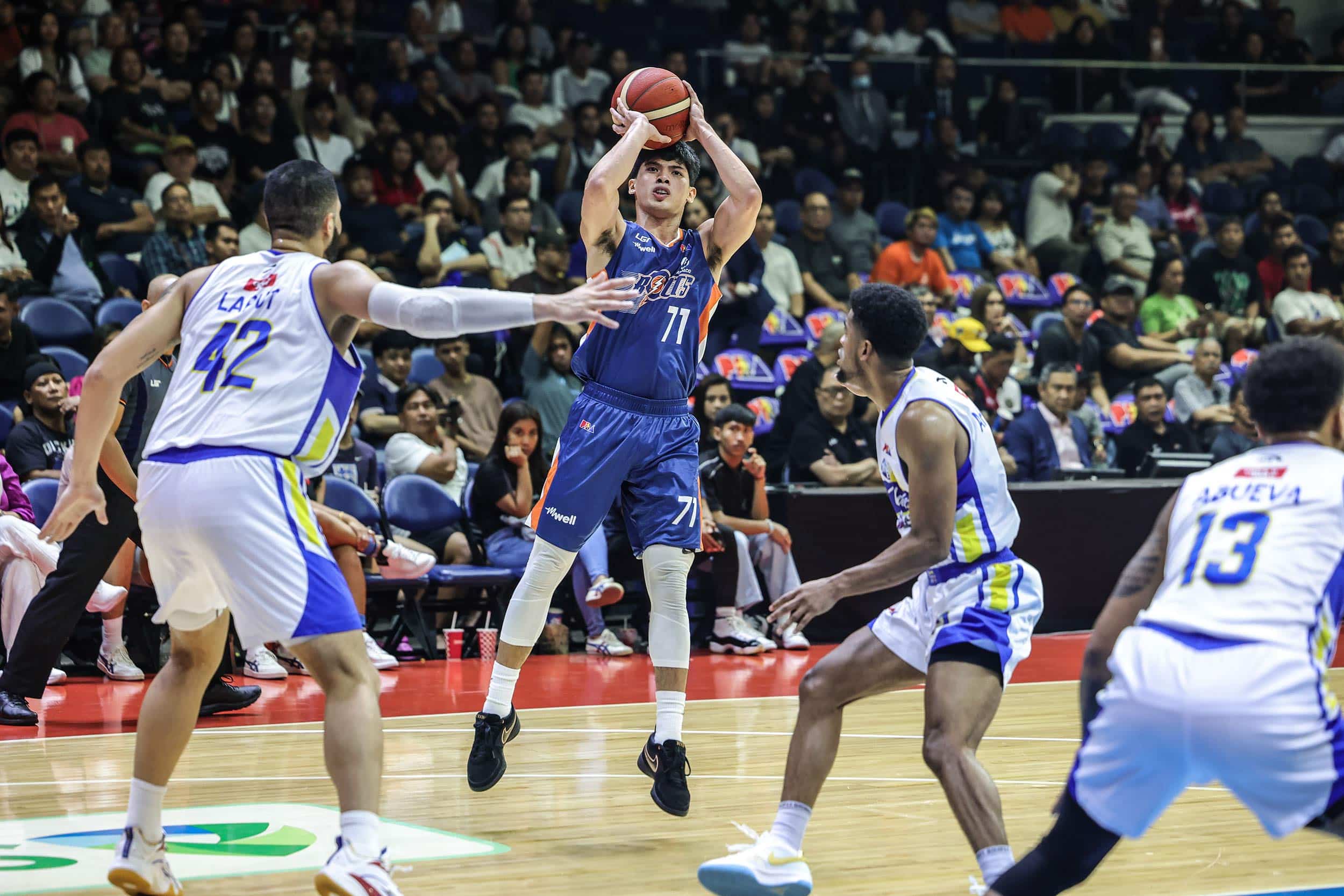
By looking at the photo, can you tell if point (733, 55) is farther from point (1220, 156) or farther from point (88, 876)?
point (88, 876)

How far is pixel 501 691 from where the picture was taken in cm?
528

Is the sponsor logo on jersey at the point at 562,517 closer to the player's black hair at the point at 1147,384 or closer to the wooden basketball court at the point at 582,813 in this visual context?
the wooden basketball court at the point at 582,813

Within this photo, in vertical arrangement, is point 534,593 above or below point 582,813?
above

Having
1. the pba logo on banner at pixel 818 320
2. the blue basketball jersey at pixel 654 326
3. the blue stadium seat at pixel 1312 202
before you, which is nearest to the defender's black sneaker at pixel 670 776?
the blue basketball jersey at pixel 654 326

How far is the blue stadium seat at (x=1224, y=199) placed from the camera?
15688 mm

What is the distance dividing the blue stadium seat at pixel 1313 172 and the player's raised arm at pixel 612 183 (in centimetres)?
1300

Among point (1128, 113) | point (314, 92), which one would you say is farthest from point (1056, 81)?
point (314, 92)

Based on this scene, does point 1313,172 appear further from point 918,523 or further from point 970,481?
point 918,523

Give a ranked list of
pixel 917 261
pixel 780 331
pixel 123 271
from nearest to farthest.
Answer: pixel 123 271 → pixel 780 331 → pixel 917 261

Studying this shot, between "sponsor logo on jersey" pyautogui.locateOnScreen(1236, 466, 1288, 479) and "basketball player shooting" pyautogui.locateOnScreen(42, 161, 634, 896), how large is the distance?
1465 millimetres

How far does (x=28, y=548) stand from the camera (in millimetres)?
7449

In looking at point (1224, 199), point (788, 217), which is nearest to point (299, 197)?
point (788, 217)

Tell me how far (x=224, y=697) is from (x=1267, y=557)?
518 cm

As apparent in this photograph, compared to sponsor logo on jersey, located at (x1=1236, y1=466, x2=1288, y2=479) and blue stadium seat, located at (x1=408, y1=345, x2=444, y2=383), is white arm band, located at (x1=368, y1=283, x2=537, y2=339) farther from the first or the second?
blue stadium seat, located at (x1=408, y1=345, x2=444, y2=383)
